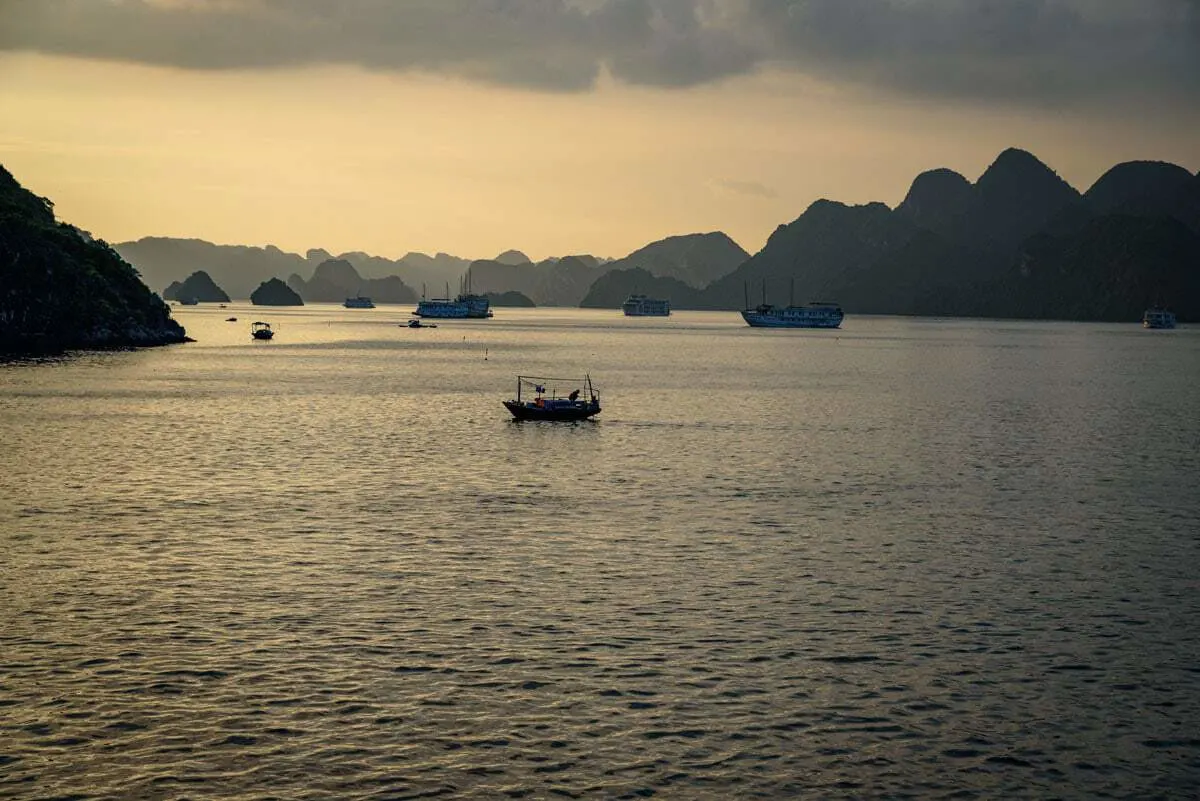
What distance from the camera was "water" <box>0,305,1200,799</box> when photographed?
84.6ft

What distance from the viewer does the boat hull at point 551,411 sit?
331 feet

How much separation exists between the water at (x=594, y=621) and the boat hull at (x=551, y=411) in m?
15.2

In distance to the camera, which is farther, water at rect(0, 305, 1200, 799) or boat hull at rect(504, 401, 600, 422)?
boat hull at rect(504, 401, 600, 422)

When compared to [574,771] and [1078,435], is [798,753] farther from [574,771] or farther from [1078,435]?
[1078,435]

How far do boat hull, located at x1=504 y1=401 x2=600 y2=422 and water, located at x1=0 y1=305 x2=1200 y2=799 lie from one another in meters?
15.2

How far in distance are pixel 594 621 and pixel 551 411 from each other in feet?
210

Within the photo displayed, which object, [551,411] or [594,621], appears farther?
[551,411]

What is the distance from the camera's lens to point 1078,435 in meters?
96.7

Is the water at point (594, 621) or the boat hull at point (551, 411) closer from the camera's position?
the water at point (594, 621)

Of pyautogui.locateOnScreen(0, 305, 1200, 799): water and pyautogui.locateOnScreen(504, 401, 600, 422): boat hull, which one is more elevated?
pyautogui.locateOnScreen(504, 401, 600, 422): boat hull

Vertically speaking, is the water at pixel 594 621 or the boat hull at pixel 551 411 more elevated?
the boat hull at pixel 551 411

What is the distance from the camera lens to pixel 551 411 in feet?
331

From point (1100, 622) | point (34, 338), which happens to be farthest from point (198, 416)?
point (34, 338)

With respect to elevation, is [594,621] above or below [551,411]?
below
